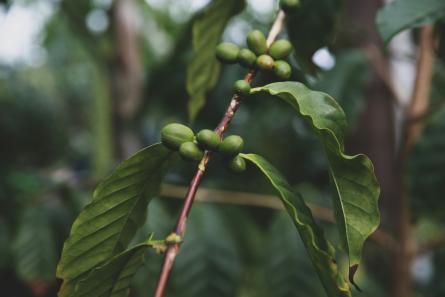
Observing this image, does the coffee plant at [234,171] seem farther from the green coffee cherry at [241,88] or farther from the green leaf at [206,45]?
the green leaf at [206,45]

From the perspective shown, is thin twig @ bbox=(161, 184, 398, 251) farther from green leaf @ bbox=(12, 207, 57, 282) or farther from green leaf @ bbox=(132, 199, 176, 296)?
green leaf @ bbox=(12, 207, 57, 282)

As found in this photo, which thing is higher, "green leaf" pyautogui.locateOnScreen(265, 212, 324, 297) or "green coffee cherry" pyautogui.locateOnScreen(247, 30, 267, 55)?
"green coffee cherry" pyautogui.locateOnScreen(247, 30, 267, 55)

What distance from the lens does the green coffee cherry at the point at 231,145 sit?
1.42ft

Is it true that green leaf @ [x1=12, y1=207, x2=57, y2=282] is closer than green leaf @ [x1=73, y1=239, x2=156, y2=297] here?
No

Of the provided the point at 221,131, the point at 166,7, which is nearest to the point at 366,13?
the point at 221,131

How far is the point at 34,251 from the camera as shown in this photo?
40.7 inches

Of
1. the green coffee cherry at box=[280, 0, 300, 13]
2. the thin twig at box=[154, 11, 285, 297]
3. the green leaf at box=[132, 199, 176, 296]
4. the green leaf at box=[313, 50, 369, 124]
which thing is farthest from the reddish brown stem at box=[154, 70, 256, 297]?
the green leaf at box=[313, 50, 369, 124]

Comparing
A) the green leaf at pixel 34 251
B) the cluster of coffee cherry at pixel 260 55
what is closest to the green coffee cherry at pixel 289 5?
the cluster of coffee cherry at pixel 260 55

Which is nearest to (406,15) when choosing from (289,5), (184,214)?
(289,5)

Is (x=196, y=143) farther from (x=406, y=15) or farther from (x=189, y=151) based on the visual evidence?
(x=406, y=15)

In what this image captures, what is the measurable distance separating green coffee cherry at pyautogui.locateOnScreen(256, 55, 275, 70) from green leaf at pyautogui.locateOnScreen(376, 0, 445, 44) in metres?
0.15

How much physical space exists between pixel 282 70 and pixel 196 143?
0.12m

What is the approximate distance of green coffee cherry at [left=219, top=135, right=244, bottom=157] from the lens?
0.43m

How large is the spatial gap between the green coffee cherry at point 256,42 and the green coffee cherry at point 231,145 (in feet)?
0.38
